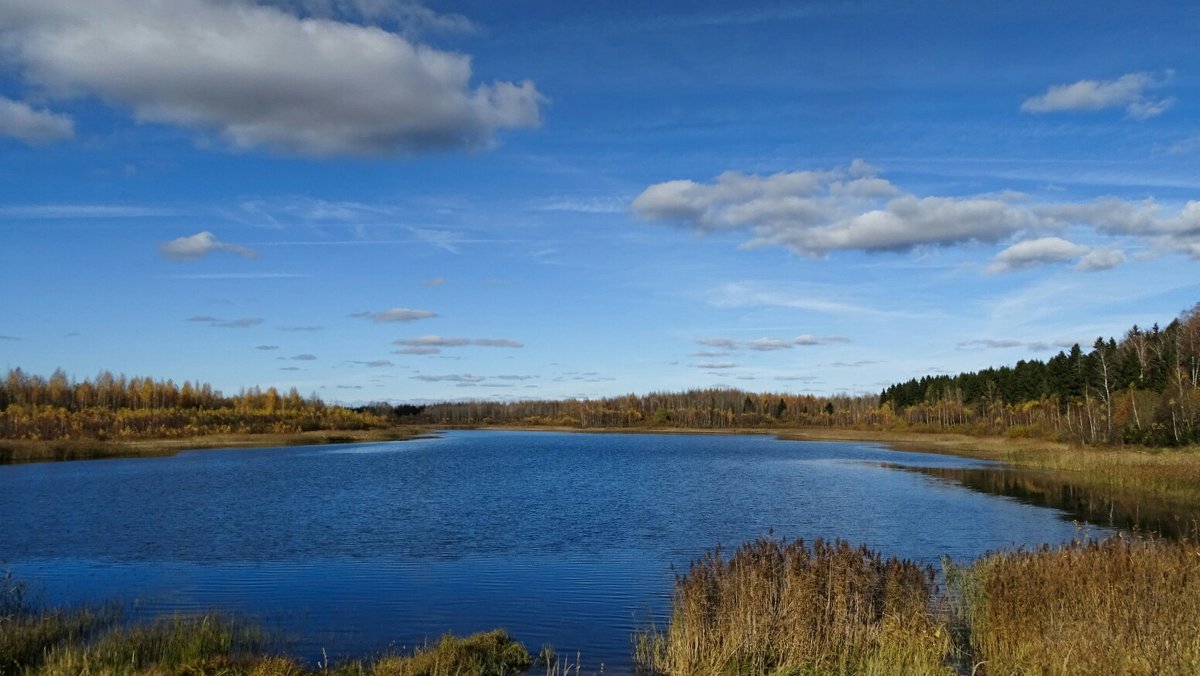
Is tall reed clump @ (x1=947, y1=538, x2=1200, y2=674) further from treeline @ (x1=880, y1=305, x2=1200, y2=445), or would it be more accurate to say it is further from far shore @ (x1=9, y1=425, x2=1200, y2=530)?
treeline @ (x1=880, y1=305, x2=1200, y2=445)

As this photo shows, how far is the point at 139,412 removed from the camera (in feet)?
388

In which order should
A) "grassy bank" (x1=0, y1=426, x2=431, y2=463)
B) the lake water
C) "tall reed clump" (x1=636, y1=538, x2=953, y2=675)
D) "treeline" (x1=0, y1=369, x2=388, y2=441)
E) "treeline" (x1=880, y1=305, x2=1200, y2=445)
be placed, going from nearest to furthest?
1. "tall reed clump" (x1=636, y1=538, x2=953, y2=675)
2. the lake water
3. "treeline" (x1=880, y1=305, x2=1200, y2=445)
4. "grassy bank" (x1=0, y1=426, x2=431, y2=463)
5. "treeline" (x1=0, y1=369, x2=388, y2=441)

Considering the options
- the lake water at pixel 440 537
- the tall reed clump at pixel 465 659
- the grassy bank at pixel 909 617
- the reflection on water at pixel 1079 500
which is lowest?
the reflection on water at pixel 1079 500

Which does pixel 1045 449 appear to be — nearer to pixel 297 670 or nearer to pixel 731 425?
pixel 297 670

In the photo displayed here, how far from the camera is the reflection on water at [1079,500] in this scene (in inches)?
1187

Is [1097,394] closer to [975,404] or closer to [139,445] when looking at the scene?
[975,404]

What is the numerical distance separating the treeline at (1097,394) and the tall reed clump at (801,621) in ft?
159

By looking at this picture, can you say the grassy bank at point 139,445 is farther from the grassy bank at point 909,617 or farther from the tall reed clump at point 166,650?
the grassy bank at point 909,617

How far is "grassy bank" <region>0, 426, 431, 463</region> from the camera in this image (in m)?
74.8

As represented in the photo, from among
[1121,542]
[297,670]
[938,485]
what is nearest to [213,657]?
[297,670]

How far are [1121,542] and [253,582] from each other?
19.2 meters

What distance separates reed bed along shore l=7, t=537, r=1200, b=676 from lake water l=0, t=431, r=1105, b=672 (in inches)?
60.8

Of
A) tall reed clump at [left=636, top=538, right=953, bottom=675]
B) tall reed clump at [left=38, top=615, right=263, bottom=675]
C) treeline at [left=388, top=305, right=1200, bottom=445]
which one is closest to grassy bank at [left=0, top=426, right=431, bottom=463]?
tall reed clump at [left=38, top=615, right=263, bottom=675]

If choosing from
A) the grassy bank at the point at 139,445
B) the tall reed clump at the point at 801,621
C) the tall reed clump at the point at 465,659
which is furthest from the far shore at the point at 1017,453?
the tall reed clump at the point at 465,659
